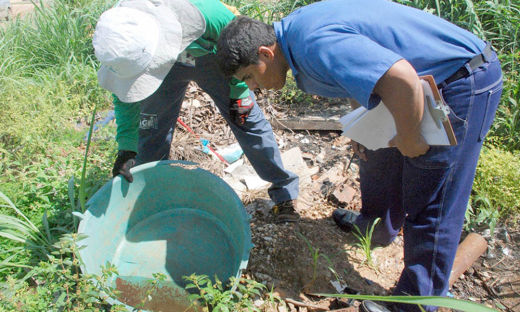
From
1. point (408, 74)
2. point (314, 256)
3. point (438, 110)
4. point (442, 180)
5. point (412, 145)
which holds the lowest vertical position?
point (314, 256)

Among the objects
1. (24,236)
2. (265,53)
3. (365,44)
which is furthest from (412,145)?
(24,236)

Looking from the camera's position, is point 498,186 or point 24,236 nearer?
point 24,236

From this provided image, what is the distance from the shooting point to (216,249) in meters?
2.41

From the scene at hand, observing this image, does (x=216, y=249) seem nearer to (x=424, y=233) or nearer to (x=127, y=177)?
(x=127, y=177)

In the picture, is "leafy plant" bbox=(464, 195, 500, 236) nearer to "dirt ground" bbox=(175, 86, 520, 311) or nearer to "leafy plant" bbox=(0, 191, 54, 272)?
"dirt ground" bbox=(175, 86, 520, 311)

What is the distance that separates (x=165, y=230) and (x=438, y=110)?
1779 millimetres

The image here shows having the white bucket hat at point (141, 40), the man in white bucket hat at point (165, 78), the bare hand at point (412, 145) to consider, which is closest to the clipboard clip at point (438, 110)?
the bare hand at point (412, 145)

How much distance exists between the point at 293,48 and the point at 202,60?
33.0 inches

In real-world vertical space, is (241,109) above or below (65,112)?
above

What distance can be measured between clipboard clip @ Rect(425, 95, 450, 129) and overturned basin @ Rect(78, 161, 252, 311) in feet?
3.33

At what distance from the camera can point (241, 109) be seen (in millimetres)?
2389

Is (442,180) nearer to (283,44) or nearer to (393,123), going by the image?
(393,123)

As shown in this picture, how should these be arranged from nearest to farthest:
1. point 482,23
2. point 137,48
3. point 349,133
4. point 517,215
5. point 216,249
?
point 137,48, point 349,133, point 216,249, point 517,215, point 482,23

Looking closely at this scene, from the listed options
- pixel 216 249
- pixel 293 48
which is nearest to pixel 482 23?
pixel 293 48
